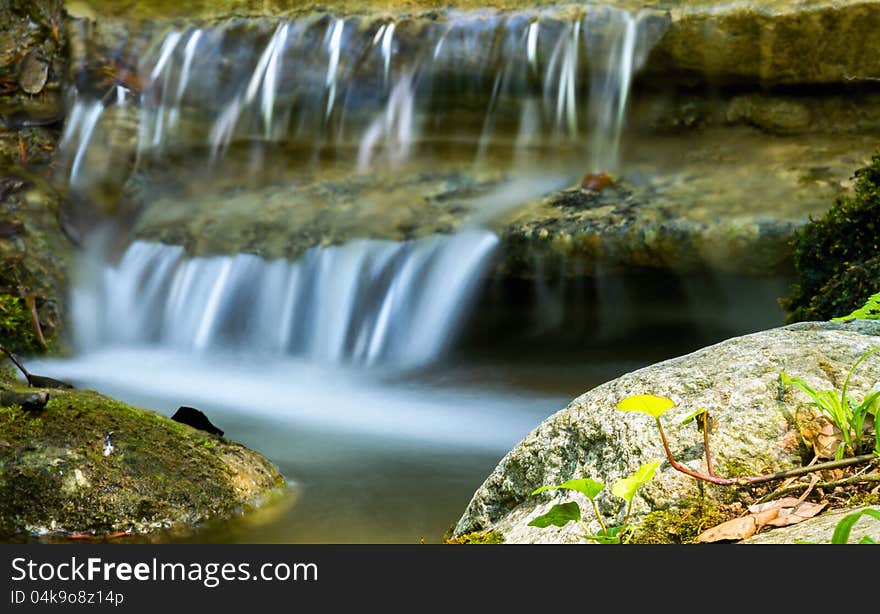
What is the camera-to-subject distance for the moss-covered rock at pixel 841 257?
16.0ft

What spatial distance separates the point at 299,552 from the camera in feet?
4.99

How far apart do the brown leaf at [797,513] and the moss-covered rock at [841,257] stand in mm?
2881

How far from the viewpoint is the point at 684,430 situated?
2.40 metres

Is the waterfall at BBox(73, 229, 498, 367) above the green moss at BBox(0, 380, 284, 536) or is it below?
below

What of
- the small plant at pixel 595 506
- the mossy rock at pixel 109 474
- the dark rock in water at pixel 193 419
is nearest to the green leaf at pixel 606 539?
the small plant at pixel 595 506

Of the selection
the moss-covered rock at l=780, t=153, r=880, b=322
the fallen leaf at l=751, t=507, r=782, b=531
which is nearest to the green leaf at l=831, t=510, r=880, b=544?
the fallen leaf at l=751, t=507, r=782, b=531

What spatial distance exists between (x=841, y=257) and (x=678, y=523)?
3581 mm

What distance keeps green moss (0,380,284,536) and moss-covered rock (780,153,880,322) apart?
301 cm

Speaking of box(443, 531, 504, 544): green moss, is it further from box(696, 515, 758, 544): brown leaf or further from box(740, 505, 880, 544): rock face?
box(740, 505, 880, 544): rock face

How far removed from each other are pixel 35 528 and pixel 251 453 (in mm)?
1165

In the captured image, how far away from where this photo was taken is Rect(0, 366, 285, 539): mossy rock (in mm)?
3941

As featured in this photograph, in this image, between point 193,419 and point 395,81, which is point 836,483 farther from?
point 395,81

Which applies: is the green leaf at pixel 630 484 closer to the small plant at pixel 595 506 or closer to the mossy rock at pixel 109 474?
the small plant at pixel 595 506

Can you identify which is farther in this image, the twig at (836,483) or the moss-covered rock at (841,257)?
the moss-covered rock at (841,257)
